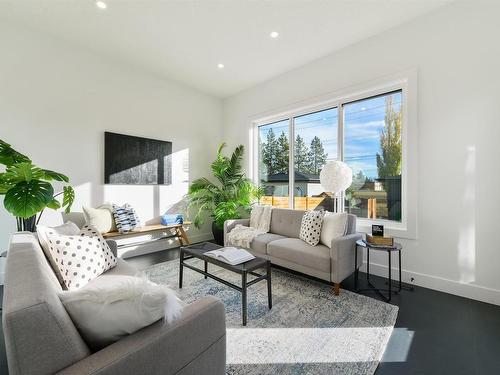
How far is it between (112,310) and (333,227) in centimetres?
249

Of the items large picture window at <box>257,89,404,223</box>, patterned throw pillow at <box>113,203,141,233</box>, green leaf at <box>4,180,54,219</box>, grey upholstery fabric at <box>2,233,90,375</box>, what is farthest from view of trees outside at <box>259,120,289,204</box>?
grey upholstery fabric at <box>2,233,90,375</box>

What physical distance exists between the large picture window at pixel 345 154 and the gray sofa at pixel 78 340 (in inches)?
114

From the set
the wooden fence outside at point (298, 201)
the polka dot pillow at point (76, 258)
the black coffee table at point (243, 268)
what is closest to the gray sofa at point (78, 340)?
the polka dot pillow at point (76, 258)

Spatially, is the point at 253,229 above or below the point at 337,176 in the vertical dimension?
below

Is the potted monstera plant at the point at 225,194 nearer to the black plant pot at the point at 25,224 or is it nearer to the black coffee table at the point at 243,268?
the black coffee table at the point at 243,268

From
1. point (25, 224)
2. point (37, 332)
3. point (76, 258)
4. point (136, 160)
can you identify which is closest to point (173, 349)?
point (37, 332)

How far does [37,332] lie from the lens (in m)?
0.67

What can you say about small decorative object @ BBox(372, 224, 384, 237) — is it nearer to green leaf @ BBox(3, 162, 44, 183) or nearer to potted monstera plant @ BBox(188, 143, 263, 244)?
potted monstera plant @ BBox(188, 143, 263, 244)

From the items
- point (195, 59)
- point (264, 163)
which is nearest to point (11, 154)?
point (195, 59)

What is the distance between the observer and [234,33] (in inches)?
120

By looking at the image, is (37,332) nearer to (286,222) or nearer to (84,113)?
(286,222)

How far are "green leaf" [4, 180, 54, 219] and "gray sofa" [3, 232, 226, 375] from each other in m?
0.88

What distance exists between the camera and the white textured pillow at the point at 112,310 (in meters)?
0.84

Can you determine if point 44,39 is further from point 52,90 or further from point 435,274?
point 435,274
